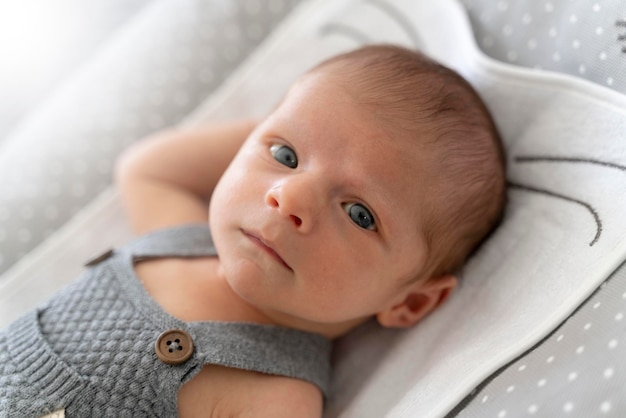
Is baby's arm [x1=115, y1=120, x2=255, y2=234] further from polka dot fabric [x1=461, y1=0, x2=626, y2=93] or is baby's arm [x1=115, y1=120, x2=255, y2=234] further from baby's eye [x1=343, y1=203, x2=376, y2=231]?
polka dot fabric [x1=461, y1=0, x2=626, y2=93]

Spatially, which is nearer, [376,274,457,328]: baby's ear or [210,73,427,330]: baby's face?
[210,73,427,330]: baby's face

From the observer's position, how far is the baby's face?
3.17 feet

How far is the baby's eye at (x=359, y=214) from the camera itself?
39.4 inches

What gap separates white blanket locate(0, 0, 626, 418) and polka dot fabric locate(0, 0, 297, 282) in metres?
0.07

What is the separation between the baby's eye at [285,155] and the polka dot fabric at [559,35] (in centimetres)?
49

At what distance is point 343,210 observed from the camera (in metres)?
1.00

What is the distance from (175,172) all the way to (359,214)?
0.48 metres

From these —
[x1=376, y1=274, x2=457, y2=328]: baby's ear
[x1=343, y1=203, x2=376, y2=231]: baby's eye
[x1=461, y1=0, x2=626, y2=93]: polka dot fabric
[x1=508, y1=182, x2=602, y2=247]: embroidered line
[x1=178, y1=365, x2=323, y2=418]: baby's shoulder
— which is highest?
[x1=461, y1=0, x2=626, y2=93]: polka dot fabric

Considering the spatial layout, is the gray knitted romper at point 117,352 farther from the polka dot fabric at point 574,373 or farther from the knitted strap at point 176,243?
the polka dot fabric at point 574,373

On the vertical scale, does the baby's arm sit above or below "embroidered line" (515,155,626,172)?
above

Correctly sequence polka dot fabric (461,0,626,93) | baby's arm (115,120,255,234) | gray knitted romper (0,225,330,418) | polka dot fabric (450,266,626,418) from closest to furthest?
polka dot fabric (450,266,626,418)
gray knitted romper (0,225,330,418)
polka dot fabric (461,0,626,93)
baby's arm (115,120,255,234)

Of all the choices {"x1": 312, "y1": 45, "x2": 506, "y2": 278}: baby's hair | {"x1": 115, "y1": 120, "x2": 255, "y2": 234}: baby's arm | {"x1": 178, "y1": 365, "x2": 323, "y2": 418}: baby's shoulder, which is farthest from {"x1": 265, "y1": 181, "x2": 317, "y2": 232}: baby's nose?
{"x1": 115, "y1": 120, "x2": 255, "y2": 234}: baby's arm

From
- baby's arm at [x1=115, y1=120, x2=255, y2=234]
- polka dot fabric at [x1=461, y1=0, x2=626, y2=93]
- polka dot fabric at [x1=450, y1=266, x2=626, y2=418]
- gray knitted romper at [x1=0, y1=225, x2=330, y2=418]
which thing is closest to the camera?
polka dot fabric at [x1=450, y1=266, x2=626, y2=418]

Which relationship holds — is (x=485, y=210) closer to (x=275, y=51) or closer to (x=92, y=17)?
(x=275, y=51)
